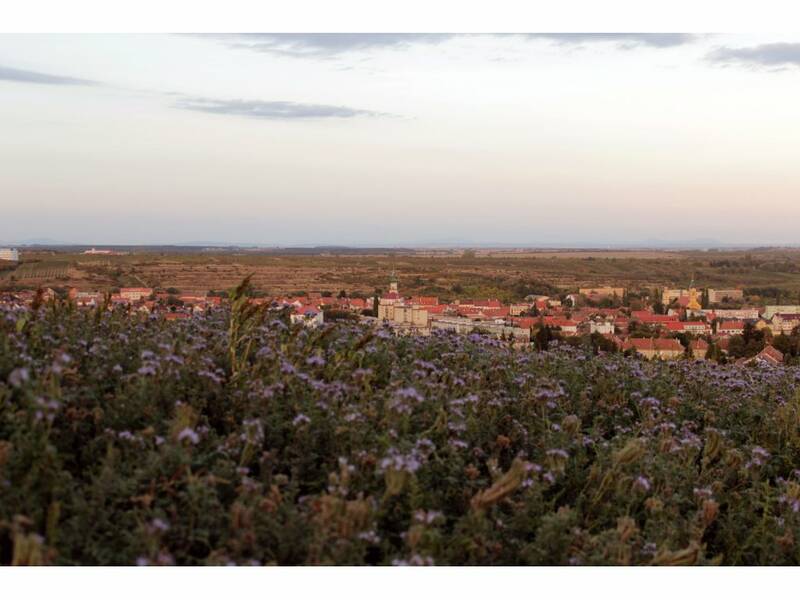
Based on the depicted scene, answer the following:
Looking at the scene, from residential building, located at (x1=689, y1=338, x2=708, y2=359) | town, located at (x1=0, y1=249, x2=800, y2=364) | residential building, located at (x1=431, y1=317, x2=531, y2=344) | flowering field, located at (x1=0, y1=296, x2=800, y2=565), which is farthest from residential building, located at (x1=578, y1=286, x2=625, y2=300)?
flowering field, located at (x1=0, y1=296, x2=800, y2=565)

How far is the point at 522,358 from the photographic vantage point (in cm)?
652

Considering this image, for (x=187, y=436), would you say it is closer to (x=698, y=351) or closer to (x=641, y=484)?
(x=641, y=484)

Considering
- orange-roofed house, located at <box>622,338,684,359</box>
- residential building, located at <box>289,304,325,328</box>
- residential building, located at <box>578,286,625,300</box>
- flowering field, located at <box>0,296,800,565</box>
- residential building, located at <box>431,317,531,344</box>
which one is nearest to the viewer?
flowering field, located at <box>0,296,800,565</box>

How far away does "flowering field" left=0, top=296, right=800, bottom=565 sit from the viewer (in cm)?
309

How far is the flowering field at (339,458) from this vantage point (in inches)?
122

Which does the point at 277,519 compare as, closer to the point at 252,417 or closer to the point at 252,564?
the point at 252,564

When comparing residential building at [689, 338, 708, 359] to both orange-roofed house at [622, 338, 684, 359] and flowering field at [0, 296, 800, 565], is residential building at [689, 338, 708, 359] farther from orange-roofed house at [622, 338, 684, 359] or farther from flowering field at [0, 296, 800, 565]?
flowering field at [0, 296, 800, 565]

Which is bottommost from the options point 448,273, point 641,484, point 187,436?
point 448,273

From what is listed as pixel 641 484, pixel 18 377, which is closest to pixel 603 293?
pixel 641 484

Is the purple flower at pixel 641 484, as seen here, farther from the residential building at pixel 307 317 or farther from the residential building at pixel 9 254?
the residential building at pixel 9 254

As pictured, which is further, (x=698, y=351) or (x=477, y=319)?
(x=477, y=319)

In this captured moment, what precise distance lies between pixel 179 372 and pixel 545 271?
117m

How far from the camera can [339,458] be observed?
3.42 m

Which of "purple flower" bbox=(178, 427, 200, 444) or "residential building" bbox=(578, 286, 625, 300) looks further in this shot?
"residential building" bbox=(578, 286, 625, 300)
